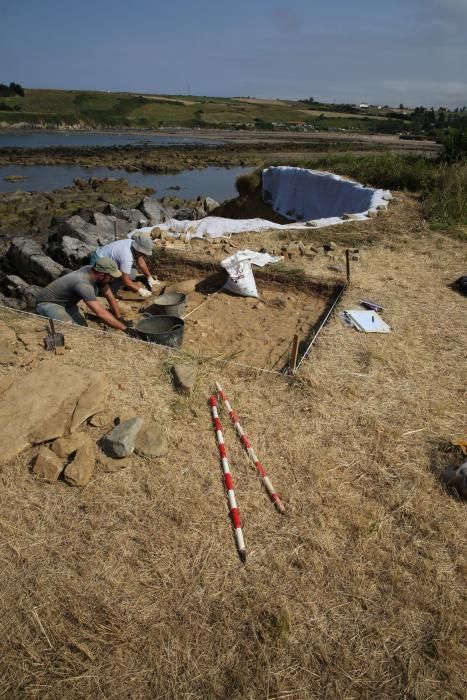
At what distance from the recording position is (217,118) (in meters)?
Result: 73.0

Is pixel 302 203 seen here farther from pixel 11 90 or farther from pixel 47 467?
pixel 11 90

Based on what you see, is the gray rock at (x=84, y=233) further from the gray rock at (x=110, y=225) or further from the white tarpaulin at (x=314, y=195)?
the white tarpaulin at (x=314, y=195)

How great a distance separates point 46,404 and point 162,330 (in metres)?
2.03

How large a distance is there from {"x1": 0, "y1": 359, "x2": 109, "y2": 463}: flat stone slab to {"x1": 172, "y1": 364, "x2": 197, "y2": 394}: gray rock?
2.12 ft

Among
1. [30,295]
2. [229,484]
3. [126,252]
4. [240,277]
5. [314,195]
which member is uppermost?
[314,195]

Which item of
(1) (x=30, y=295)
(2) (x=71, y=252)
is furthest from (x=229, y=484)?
(2) (x=71, y=252)

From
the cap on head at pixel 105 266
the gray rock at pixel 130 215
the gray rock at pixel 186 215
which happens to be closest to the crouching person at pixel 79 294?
the cap on head at pixel 105 266

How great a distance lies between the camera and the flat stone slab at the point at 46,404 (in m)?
3.27

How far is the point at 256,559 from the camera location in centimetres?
256

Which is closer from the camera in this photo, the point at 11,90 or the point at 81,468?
the point at 81,468

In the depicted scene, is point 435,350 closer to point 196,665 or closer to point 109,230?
point 196,665

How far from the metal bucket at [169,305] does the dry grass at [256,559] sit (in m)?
1.81

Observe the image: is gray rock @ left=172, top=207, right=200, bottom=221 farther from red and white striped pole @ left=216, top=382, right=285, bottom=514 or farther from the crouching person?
red and white striped pole @ left=216, top=382, right=285, bottom=514

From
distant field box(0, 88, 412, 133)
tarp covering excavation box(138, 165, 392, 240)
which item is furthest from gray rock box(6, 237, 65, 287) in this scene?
distant field box(0, 88, 412, 133)
